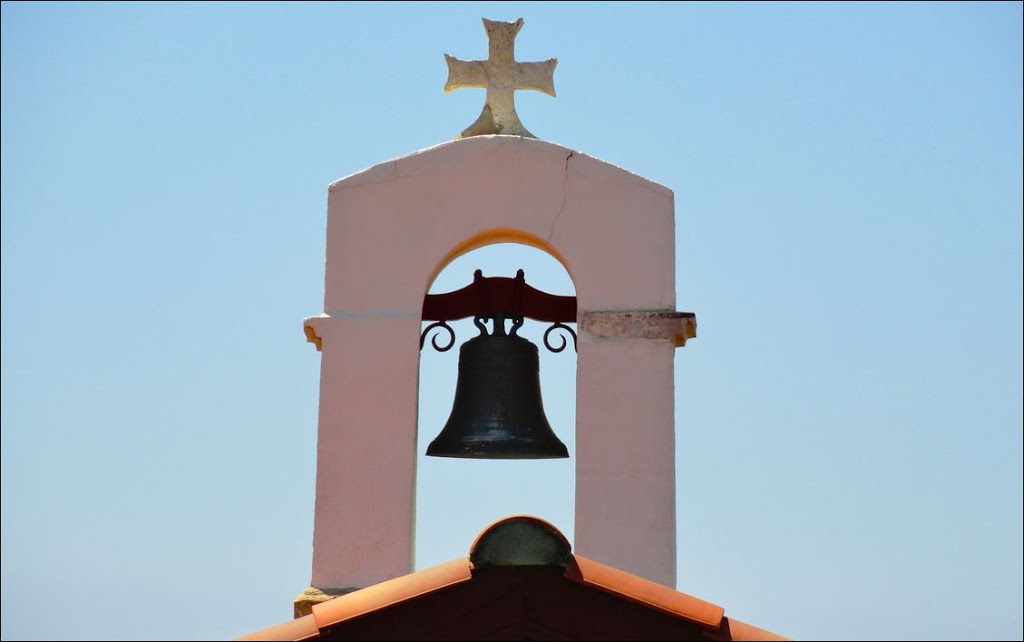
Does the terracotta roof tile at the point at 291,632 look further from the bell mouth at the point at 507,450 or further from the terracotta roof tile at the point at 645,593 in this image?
the bell mouth at the point at 507,450

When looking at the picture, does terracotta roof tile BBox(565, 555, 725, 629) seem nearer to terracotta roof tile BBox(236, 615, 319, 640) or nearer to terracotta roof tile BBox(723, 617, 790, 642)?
terracotta roof tile BBox(723, 617, 790, 642)

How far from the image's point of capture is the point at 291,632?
2.88m

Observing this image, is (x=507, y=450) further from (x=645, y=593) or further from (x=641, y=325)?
(x=645, y=593)

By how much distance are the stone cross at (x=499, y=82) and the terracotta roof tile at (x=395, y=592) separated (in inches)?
74.6

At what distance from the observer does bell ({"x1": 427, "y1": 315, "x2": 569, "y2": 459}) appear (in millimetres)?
4402

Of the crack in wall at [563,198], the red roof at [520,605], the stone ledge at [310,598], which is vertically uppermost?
the crack in wall at [563,198]

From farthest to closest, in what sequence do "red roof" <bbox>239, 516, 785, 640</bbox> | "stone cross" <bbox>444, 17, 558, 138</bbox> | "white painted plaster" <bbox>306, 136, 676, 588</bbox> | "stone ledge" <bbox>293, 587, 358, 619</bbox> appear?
"stone cross" <bbox>444, 17, 558, 138</bbox> → "white painted plaster" <bbox>306, 136, 676, 588</bbox> → "stone ledge" <bbox>293, 587, 358, 619</bbox> → "red roof" <bbox>239, 516, 785, 640</bbox>

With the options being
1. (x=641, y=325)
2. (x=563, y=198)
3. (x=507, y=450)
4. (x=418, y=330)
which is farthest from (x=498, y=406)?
(x=563, y=198)

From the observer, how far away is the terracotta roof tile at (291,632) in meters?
2.86

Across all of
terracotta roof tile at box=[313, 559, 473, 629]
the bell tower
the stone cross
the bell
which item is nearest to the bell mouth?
the bell

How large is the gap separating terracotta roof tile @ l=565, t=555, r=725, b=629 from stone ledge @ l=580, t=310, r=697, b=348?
4.46ft

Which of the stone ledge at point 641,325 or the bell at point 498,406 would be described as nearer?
the stone ledge at point 641,325

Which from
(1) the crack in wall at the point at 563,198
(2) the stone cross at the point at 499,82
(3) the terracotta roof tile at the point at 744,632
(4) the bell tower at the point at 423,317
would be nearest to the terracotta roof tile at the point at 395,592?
(3) the terracotta roof tile at the point at 744,632

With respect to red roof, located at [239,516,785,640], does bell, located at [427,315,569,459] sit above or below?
above
